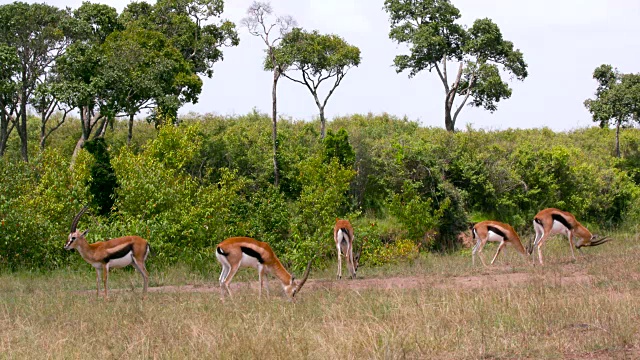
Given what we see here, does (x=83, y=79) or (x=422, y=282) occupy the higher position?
(x=83, y=79)

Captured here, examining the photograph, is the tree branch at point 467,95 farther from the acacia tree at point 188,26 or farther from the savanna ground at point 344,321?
the savanna ground at point 344,321

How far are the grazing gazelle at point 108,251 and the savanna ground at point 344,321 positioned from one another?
59 cm

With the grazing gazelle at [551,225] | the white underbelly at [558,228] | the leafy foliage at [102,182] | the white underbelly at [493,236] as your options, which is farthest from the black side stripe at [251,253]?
the leafy foliage at [102,182]

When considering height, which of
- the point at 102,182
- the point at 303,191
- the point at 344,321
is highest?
the point at 102,182

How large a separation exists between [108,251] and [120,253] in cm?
→ 22

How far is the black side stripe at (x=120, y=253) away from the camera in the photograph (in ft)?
42.1

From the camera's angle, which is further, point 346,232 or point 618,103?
point 618,103

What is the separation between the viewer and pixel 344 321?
8.80 m

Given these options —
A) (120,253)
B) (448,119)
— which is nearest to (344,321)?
(120,253)

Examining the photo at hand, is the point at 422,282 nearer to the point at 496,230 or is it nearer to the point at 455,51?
the point at 496,230

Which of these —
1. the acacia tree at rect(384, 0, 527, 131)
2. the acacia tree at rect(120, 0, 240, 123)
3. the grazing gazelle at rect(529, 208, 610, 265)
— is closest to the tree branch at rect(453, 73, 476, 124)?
the acacia tree at rect(384, 0, 527, 131)

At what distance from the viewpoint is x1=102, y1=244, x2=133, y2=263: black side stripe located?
12.8 m

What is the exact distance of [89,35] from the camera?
29594mm

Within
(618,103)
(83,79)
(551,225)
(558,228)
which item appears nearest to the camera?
(551,225)
